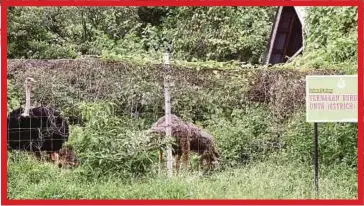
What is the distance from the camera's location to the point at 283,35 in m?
12.6

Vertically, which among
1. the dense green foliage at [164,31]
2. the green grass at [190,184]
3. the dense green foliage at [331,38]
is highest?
the dense green foliage at [164,31]

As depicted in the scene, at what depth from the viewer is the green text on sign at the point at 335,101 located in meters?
5.75

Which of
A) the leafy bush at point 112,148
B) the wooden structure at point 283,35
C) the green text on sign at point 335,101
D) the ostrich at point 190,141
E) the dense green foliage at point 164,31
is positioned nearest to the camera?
the green text on sign at point 335,101

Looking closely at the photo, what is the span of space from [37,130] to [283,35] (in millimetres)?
6800

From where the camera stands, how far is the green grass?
234 inches

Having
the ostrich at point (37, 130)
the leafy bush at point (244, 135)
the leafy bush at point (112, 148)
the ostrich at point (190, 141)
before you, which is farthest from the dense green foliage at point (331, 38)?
the ostrich at point (37, 130)

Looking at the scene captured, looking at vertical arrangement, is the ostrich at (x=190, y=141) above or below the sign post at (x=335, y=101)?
below

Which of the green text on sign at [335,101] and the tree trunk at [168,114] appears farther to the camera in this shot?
the tree trunk at [168,114]

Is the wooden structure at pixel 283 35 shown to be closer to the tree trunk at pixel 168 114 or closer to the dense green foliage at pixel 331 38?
the dense green foliage at pixel 331 38

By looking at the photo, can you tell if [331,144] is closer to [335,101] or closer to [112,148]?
[335,101]

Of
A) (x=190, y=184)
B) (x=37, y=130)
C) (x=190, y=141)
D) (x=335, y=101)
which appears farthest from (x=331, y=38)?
(x=37, y=130)

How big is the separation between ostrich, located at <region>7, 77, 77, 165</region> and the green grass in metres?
0.17

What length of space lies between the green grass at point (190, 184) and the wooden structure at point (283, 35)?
5447 millimetres

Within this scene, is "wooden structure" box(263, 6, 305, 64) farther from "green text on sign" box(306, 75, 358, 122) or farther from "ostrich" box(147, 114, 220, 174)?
"green text on sign" box(306, 75, 358, 122)
